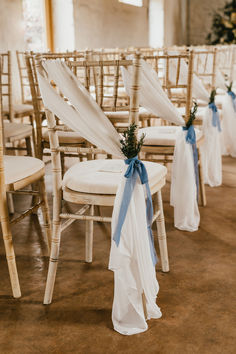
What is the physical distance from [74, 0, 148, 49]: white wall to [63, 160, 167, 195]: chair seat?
494 cm

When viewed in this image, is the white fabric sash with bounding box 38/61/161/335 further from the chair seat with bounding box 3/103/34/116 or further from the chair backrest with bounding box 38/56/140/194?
the chair seat with bounding box 3/103/34/116

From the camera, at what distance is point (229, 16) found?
10.5 m

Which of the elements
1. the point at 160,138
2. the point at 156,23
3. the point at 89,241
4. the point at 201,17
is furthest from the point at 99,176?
the point at 201,17

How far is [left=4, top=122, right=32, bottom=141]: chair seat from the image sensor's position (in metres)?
2.93

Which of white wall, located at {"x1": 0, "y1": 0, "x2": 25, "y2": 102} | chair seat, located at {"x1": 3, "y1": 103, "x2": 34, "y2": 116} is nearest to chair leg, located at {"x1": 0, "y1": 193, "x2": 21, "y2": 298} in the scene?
chair seat, located at {"x1": 3, "y1": 103, "x2": 34, "y2": 116}

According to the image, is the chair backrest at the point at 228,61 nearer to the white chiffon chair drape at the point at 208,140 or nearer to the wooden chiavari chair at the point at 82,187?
the white chiffon chair drape at the point at 208,140

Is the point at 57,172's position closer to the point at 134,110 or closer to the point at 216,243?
the point at 134,110

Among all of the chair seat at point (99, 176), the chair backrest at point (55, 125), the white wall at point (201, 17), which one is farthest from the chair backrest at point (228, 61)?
the white wall at point (201, 17)

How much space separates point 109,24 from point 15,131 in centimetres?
505

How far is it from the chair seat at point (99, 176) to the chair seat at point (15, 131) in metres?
1.16

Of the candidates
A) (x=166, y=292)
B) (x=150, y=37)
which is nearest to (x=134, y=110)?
(x=166, y=292)

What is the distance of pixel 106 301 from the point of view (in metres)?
1.81

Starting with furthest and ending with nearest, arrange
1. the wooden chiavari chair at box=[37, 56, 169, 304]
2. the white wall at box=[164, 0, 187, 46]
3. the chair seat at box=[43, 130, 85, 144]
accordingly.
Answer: the white wall at box=[164, 0, 187, 46] → the chair seat at box=[43, 130, 85, 144] → the wooden chiavari chair at box=[37, 56, 169, 304]

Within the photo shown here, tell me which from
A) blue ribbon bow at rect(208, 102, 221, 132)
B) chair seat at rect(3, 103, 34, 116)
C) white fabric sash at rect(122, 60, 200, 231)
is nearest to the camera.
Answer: white fabric sash at rect(122, 60, 200, 231)
